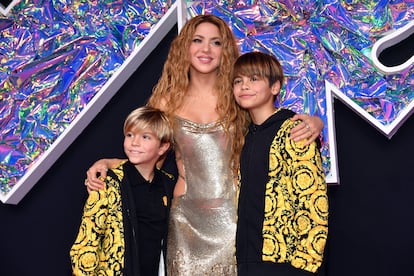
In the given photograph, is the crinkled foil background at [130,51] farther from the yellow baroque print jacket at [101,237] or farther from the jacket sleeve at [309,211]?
the yellow baroque print jacket at [101,237]

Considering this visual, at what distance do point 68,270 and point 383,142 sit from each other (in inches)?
59.8

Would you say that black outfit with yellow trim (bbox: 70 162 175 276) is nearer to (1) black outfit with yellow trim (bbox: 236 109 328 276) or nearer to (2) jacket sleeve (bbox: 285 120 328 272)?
(1) black outfit with yellow trim (bbox: 236 109 328 276)

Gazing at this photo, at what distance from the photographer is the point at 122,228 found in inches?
85.9

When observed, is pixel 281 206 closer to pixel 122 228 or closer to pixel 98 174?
pixel 122 228

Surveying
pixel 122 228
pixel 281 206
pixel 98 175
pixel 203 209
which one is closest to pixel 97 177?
pixel 98 175

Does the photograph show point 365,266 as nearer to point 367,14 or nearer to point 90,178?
point 367,14

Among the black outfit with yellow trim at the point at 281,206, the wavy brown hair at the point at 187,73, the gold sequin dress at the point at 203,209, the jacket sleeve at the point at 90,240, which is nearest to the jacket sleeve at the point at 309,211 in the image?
the black outfit with yellow trim at the point at 281,206

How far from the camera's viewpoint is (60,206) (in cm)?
308

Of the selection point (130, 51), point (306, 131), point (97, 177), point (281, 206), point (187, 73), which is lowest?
point (281, 206)

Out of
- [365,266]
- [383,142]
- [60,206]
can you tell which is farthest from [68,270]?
[383,142]

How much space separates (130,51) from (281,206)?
3.78 ft

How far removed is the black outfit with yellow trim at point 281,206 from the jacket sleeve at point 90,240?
0.45 meters

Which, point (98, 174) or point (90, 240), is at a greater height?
point (98, 174)

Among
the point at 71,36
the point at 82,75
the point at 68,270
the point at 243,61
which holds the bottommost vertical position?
the point at 68,270
